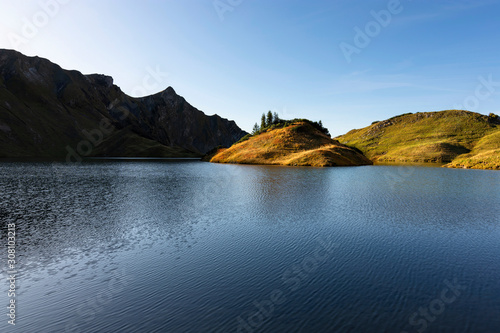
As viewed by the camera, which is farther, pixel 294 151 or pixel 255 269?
pixel 294 151

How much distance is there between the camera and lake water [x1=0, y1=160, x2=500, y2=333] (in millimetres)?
11359

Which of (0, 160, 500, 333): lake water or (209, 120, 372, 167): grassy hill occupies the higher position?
(209, 120, 372, 167): grassy hill

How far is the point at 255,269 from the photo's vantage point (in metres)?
16.5

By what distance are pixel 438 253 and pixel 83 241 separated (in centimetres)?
2894

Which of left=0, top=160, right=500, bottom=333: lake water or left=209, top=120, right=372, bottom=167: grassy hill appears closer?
left=0, top=160, right=500, bottom=333: lake water

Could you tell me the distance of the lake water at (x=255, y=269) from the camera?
11.4 meters

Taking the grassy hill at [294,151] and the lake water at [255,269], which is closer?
the lake water at [255,269]

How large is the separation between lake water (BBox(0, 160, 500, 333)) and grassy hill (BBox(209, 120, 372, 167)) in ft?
304

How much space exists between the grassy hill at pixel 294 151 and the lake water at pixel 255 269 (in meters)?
92.7

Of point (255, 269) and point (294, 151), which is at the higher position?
point (294, 151)

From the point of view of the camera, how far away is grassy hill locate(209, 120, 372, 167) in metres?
127

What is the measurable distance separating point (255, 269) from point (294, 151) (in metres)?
128

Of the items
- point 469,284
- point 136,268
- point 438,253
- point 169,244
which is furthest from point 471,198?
point 136,268

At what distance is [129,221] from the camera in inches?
1129
